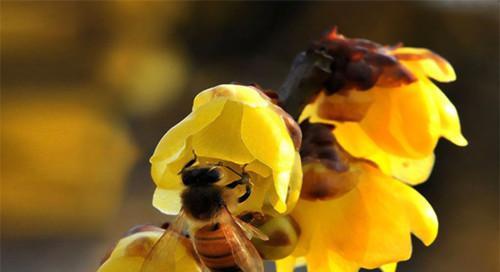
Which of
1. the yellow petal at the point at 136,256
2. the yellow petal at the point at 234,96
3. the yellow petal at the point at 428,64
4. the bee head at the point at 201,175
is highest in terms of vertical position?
the yellow petal at the point at 234,96

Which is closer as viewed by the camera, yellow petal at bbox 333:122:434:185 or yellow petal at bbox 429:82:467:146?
yellow petal at bbox 429:82:467:146

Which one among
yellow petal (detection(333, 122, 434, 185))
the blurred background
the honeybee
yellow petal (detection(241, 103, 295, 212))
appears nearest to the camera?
yellow petal (detection(241, 103, 295, 212))

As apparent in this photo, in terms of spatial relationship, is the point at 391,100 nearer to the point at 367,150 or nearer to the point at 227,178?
the point at 367,150

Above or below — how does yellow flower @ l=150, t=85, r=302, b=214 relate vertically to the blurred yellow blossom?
above

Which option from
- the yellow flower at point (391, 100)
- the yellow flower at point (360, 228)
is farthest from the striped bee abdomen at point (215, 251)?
the yellow flower at point (391, 100)

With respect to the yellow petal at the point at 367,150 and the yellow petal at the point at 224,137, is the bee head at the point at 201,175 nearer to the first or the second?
the yellow petal at the point at 224,137

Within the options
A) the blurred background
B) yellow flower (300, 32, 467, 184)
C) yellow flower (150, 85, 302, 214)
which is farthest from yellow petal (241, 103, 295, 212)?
the blurred background

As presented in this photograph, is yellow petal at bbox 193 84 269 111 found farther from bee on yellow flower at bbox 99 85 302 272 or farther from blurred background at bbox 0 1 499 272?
blurred background at bbox 0 1 499 272

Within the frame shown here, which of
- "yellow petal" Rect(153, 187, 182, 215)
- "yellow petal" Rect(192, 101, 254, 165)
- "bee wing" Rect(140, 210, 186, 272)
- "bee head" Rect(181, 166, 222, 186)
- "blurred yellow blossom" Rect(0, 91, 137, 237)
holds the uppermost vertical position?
"yellow petal" Rect(192, 101, 254, 165)
